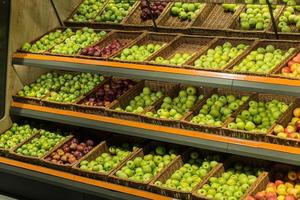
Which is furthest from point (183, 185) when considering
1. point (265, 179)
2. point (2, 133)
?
point (2, 133)

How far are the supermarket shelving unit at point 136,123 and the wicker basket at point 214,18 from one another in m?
0.73

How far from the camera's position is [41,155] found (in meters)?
5.02

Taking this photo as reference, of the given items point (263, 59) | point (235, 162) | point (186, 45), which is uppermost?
point (263, 59)

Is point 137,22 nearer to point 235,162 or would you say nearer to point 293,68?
point 235,162

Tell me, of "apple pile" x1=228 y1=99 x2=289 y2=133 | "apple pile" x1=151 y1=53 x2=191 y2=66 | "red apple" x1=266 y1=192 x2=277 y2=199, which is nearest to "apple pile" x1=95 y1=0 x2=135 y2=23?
"apple pile" x1=151 y1=53 x2=191 y2=66

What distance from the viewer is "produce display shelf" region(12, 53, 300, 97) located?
386cm

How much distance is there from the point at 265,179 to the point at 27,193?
223cm

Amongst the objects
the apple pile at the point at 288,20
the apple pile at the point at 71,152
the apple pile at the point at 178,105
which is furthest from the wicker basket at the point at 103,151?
the apple pile at the point at 288,20

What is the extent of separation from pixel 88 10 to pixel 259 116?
7.50ft

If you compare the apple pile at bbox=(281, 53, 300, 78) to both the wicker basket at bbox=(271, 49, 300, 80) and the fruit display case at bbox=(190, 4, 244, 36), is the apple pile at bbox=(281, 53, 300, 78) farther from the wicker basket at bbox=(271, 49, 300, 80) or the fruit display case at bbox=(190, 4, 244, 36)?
the fruit display case at bbox=(190, 4, 244, 36)

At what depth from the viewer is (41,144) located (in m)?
5.18

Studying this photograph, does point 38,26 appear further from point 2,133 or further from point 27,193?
point 27,193

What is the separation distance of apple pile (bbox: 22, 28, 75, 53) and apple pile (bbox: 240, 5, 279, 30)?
171 cm

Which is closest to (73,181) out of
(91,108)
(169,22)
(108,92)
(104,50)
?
(91,108)
